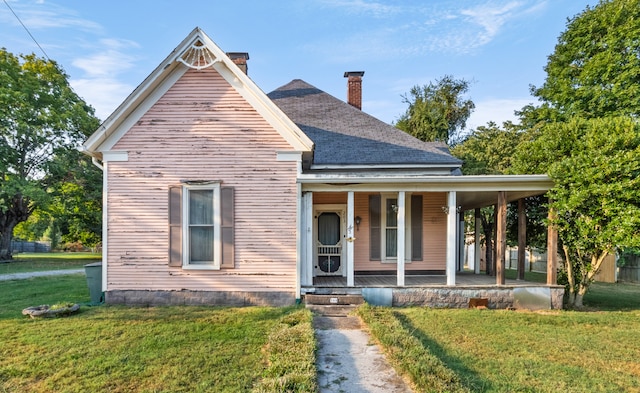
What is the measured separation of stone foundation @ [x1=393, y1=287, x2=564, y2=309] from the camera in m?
7.73

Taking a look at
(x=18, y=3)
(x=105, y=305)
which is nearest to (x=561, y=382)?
(x=105, y=305)

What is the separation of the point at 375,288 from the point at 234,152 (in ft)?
14.2

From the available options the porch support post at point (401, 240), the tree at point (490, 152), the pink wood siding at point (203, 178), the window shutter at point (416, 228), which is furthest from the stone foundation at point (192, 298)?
the tree at point (490, 152)

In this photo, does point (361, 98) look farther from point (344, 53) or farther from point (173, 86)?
point (173, 86)

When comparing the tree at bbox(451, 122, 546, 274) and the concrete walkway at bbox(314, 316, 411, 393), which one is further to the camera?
the tree at bbox(451, 122, 546, 274)

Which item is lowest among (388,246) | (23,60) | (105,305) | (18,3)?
(105,305)

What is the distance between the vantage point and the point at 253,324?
607cm

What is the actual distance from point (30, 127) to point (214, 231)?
58.1ft

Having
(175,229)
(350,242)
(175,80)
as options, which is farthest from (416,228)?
(175,80)

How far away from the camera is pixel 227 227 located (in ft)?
24.8

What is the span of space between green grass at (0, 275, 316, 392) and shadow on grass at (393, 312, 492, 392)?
166cm

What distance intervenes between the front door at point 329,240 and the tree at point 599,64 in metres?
15.0

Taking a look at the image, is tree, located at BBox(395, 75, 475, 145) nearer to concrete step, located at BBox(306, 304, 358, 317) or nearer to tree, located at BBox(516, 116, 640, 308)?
tree, located at BBox(516, 116, 640, 308)

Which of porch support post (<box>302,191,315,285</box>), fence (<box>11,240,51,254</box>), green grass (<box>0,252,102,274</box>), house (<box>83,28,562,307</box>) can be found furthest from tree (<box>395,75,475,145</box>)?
fence (<box>11,240,51,254</box>)
